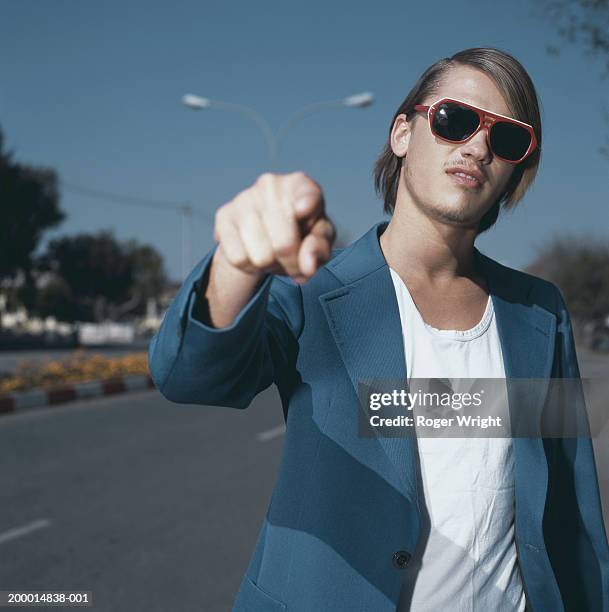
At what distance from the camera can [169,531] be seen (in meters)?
4.81

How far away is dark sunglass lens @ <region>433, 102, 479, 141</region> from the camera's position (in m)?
1.29

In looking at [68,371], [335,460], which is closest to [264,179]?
[335,460]

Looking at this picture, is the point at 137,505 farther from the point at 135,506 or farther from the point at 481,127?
the point at 481,127

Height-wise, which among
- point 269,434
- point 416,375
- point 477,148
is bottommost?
point 269,434

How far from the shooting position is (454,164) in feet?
4.22

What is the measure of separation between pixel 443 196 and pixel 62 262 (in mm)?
44424

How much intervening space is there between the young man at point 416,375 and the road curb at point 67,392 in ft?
28.5

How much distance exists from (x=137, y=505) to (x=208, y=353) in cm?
475

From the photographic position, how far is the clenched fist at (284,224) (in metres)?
0.71

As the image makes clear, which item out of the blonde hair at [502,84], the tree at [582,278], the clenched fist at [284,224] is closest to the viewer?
the clenched fist at [284,224]

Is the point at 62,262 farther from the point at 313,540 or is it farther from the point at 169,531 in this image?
the point at 313,540

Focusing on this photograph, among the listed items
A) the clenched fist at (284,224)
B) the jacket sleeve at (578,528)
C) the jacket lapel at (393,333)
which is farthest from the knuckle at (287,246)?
the jacket sleeve at (578,528)

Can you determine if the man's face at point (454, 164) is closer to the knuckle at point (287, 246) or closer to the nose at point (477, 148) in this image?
the nose at point (477, 148)

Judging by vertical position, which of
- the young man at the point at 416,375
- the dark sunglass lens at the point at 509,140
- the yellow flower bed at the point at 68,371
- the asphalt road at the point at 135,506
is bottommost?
the asphalt road at the point at 135,506
